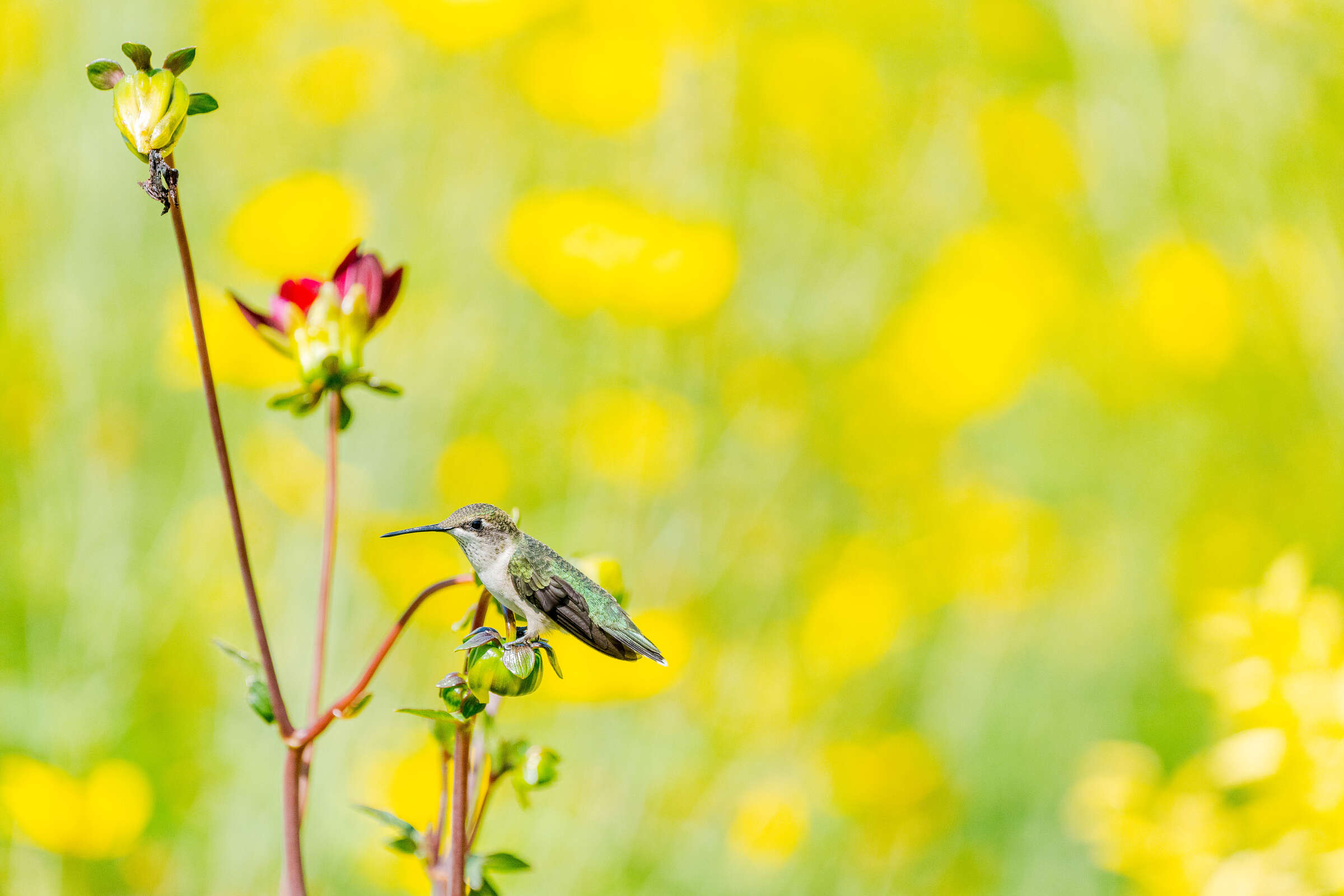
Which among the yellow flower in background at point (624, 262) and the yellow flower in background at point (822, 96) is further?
the yellow flower in background at point (822, 96)

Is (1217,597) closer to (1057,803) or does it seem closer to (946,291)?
(1057,803)

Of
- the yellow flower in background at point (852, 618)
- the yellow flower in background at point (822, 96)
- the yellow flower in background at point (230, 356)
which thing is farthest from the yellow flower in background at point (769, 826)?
the yellow flower in background at point (822, 96)

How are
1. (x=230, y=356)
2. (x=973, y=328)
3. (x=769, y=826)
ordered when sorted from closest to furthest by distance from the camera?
(x=769, y=826), (x=230, y=356), (x=973, y=328)

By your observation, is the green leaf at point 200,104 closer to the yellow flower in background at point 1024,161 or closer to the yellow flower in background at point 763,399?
the yellow flower in background at point 763,399

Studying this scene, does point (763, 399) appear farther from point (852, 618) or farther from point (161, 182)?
point (161, 182)

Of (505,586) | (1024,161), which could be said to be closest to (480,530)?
(505,586)

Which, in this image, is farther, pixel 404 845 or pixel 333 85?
pixel 333 85

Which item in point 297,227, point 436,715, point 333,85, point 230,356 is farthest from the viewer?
point 333,85
